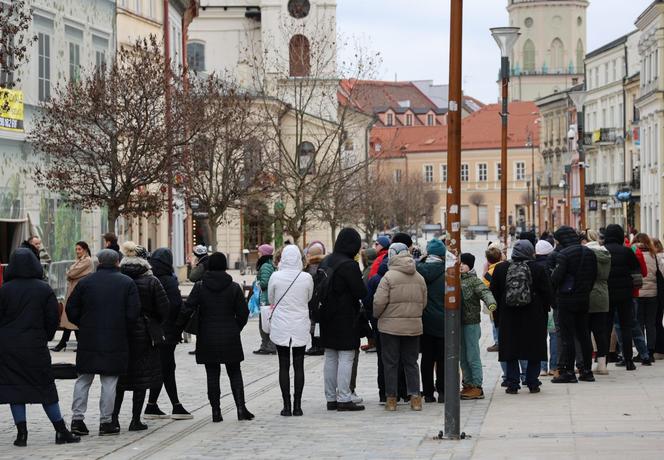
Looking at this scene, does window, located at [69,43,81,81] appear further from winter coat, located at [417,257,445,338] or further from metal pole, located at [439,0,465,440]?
metal pole, located at [439,0,465,440]

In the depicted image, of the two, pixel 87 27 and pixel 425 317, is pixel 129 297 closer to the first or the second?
pixel 425 317

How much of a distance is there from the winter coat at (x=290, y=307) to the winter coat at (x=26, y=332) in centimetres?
278

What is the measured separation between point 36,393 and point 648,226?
236 feet

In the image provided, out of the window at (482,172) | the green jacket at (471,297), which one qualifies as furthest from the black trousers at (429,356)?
the window at (482,172)

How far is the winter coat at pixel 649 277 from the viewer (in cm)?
2092

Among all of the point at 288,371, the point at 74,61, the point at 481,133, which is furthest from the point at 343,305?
the point at 481,133

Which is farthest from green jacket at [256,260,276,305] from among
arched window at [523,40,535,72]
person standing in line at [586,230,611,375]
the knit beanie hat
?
arched window at [523,40,535,72]

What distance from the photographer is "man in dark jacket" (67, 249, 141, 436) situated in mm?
14047

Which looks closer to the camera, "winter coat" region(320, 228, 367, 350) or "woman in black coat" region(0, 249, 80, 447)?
"woman in black coat" region(0, 249, 80, 447)

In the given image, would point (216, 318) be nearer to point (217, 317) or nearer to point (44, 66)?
point (217, 317)

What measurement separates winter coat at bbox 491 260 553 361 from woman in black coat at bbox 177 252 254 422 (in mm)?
3520

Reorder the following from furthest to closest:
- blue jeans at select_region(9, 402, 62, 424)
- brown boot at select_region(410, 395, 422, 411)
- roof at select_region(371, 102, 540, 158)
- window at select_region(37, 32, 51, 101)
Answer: roof at select_region(371, 102, 540, 158), window at select_region(37, 32, 51, 101), brown boot at select_region(410, 395, 422, 411), blue jeans at select_region(9, 402, 62, 424)

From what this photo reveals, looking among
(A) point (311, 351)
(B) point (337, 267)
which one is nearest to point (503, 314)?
(B) point (337, 267)

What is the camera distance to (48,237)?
113ft
